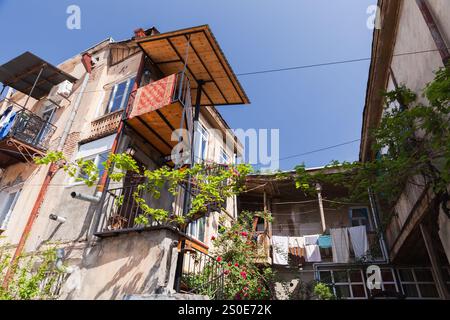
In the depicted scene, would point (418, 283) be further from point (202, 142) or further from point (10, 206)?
point (10, 206)

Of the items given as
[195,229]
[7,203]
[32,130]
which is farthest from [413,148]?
[7,203]

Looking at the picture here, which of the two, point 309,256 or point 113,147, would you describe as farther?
point 309,256

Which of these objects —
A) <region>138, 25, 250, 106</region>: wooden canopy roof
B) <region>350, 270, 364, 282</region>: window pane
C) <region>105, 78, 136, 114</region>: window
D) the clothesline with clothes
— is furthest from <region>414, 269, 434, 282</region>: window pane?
<region>105, 78, 136, 114</region>: window

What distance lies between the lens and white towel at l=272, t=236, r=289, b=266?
1277 cm

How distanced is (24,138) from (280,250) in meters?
12.1

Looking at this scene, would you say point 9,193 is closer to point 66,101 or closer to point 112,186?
point 66,101

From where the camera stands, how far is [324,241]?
12.6m

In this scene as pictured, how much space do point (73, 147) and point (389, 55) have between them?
1165 centimetres

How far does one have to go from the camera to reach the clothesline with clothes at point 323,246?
38.4 ft

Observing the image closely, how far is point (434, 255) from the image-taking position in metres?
6.87

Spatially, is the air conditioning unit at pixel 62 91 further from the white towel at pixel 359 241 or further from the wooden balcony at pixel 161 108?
the white towel at pixel 359 241

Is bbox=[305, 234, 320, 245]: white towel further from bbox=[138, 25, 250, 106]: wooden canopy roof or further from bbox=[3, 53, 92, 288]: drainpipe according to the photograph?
bbox=[3, 53, 92, 288]: drainpipe

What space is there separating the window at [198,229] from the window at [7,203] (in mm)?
7039
